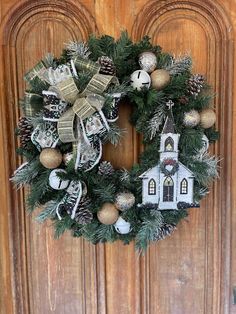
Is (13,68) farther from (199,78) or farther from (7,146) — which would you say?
(199,78)

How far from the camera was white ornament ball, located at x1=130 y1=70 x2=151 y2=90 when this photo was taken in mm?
831

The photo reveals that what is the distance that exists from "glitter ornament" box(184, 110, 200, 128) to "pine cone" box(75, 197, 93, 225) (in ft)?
0.96

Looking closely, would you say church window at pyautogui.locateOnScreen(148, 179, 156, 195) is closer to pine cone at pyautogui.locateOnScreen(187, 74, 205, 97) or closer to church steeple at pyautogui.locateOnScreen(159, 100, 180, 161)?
church steeple at pyautogui.locateOnScreen(159, 100, 180, 161)

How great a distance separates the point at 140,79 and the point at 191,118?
0.49ft

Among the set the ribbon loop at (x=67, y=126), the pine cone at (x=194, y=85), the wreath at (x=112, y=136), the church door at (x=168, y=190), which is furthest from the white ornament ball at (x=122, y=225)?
the pine cone at (x=194, y=85)

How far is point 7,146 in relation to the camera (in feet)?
3.41

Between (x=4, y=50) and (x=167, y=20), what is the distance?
44 cm

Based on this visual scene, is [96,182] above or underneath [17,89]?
underneath

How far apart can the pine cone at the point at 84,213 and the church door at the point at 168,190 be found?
18 cm

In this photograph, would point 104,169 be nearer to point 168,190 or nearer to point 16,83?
point 168,190

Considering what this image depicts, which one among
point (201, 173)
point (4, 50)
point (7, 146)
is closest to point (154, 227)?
point (201, 173)

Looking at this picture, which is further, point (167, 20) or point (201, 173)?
point (167, 20)

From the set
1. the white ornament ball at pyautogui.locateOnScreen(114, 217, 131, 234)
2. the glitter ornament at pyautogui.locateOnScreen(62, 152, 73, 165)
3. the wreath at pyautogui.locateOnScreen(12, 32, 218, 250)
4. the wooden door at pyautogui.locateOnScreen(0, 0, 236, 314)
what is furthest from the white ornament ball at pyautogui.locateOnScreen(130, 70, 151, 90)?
the white ornament ball at pyautogui.locateOnScreen(114, 217, 131, 234)

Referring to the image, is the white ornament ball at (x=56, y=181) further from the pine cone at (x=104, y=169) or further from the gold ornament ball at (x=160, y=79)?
the gold ornament ball at (x=160, y=79)
